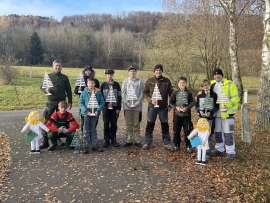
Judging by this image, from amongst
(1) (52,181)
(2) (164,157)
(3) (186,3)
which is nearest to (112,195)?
(1) (52,181)

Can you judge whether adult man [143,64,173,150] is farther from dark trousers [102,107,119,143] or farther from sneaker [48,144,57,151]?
sneaker [48,144,57,151]

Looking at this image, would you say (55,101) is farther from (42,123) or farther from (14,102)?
(14,102)

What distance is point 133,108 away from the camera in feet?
26.1

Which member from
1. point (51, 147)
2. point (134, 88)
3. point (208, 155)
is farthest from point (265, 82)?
point (51, 147)

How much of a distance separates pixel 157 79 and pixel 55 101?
304cm

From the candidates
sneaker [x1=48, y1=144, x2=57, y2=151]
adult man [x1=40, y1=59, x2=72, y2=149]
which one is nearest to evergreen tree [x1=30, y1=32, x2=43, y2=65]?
adult man [x1=40, y1=59, x2=72, y2=149]

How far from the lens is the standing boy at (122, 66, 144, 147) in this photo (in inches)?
309

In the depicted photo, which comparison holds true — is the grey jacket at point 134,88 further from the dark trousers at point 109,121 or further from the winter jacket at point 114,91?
the dark trousers at point 109,121

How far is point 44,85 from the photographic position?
770cm

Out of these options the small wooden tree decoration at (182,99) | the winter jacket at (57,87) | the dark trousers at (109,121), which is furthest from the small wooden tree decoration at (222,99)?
the winter jacket at (57,87)

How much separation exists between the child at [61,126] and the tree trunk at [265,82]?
20.3 ft

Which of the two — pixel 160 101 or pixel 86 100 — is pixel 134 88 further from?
pixel 86 100

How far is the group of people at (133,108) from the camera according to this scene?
23.5 feet

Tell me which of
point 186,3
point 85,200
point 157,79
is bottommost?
point 85,200
